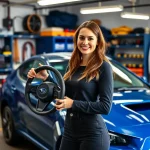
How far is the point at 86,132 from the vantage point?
189cm

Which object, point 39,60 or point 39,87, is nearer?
point 39,87

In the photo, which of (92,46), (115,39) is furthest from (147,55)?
(92,46)

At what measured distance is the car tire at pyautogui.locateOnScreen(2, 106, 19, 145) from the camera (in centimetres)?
423

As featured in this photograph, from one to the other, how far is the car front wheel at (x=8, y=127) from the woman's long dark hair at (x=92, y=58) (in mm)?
2459

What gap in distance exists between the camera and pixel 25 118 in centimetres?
376

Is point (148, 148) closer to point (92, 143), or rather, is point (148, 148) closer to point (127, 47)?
point (92, 143)

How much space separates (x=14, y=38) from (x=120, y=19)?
12.4 feet

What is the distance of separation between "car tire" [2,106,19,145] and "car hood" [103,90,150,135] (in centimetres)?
166

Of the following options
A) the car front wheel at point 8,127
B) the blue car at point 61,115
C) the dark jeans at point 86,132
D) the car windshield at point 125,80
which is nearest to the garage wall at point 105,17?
the car front wheel at point 8,127

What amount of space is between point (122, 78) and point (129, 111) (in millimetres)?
921

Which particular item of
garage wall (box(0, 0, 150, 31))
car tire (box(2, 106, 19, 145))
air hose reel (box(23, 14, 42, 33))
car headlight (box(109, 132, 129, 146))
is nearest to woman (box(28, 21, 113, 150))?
car headlight (box(109, 132, 129, 146))

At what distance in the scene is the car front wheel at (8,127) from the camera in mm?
4234

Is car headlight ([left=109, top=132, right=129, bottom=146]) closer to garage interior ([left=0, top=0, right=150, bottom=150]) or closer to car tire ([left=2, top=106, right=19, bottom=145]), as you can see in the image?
car tire ([left=2, top=106, right=19, bottom=145])

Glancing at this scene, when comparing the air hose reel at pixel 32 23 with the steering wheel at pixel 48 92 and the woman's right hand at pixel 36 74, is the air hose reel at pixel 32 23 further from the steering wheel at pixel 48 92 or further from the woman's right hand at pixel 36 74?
the steering wheel at pixel 48 92
